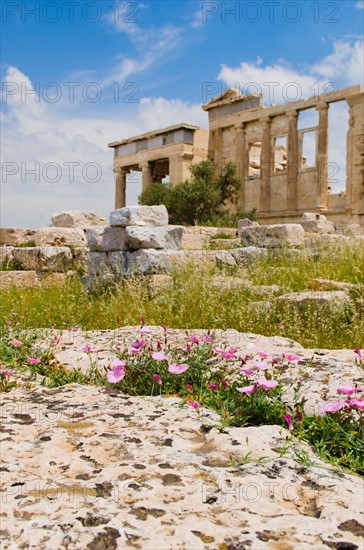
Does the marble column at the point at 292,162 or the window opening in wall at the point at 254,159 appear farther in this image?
the window opening in wall at the point at 254,159

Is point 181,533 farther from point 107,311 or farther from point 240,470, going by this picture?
point 107,311

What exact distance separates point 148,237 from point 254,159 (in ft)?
85.8

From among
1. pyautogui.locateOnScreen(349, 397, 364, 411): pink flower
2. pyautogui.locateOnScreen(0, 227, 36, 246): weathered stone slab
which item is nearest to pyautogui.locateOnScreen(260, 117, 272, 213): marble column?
pyautogui.locateOnScreen(0, 227, 36, 246): weathered stone slab

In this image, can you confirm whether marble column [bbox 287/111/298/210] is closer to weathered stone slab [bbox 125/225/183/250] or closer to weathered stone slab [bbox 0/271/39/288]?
weathered stone slab [bbox 0/271/39/288]

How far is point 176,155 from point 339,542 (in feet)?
99.6

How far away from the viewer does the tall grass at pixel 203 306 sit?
5.68 meters

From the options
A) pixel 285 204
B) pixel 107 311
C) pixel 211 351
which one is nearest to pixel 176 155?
pixel 285 204

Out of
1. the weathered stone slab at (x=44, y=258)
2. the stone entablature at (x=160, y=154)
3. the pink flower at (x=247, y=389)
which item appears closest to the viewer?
the pink flower at (x=247, y=389)

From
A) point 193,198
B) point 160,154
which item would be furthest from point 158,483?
point 160,154

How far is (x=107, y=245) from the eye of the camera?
9086mm

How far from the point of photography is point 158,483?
1533 millimetres

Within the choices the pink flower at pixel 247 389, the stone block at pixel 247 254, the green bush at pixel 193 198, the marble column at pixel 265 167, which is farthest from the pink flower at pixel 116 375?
the marble column at pixel 265 167

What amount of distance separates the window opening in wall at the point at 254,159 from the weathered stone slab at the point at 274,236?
18885mm

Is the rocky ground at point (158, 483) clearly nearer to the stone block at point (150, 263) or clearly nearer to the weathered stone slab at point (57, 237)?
the stone block at point (150, 263)
